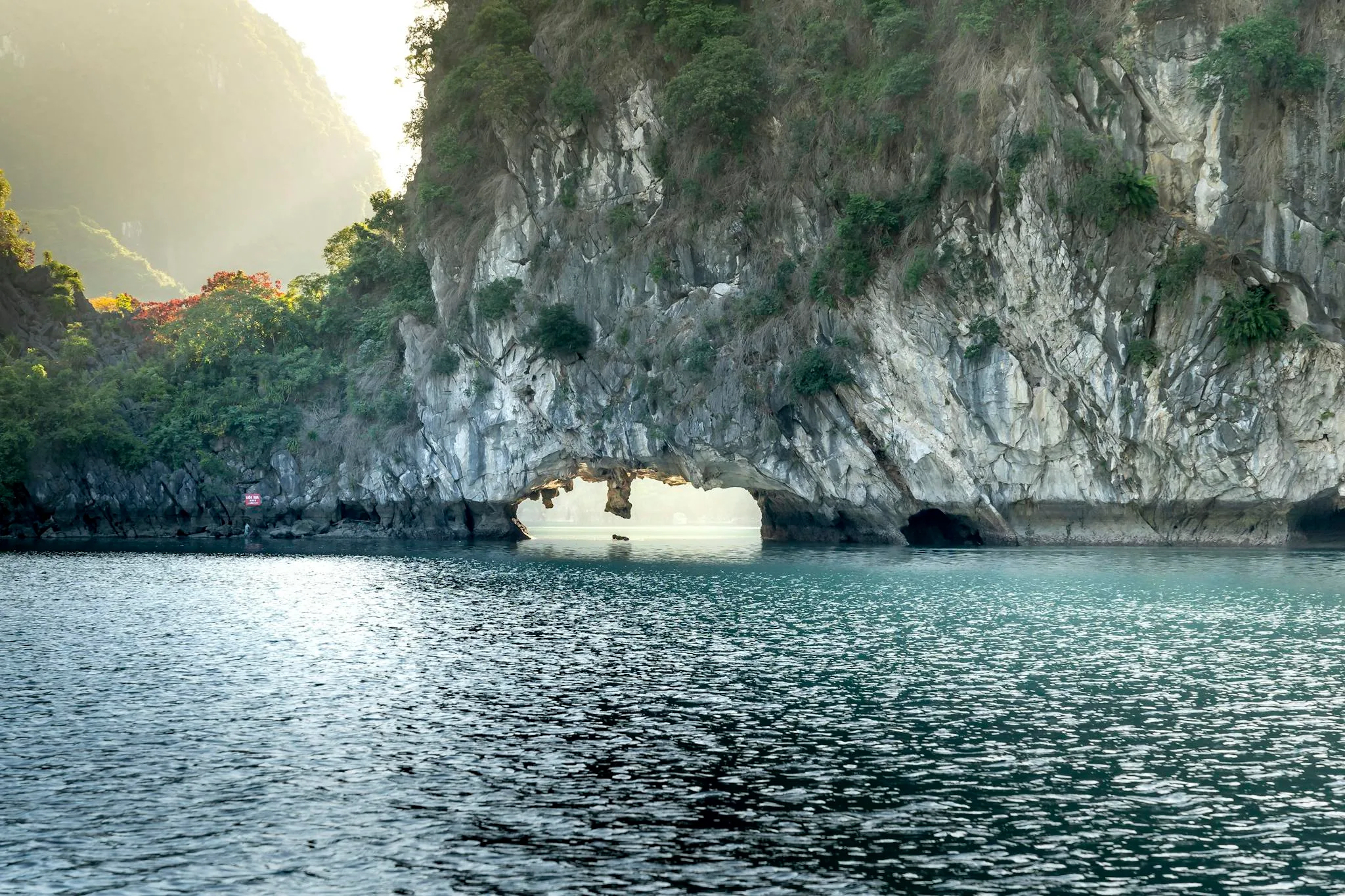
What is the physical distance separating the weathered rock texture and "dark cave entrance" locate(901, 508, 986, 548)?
178 millimetres

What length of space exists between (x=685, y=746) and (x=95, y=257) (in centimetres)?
12031

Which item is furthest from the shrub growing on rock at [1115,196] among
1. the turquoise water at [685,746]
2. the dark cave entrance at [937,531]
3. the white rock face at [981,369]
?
the turquoise water at [685,746]

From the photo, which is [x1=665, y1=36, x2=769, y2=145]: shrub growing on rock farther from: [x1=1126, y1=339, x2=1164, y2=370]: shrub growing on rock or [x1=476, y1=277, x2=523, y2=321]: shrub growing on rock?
[x1=1126, y1=339, x2=1164, y2=370]: shrub growing on rock

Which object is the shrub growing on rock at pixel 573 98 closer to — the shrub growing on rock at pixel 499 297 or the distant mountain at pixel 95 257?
the shrub growing on rock at pixel 499 297

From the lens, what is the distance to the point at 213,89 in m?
155

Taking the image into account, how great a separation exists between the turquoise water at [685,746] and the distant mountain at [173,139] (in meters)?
120

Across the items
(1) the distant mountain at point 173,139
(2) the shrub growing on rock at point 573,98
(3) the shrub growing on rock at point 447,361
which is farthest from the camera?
(1) the distant mountain at point 173,139

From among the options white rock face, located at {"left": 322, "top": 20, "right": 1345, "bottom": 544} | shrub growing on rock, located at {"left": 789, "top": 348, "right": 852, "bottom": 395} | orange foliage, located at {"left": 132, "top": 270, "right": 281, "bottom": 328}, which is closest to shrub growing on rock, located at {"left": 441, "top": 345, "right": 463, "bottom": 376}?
white rock face, located at {"left": 322, "top": 20, "right": 1345, "bottom": 544}

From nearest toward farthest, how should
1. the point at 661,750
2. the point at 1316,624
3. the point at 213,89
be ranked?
the point at 661,750
the point at 1316,624
the point at 213,89

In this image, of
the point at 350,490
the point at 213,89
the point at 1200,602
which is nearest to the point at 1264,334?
the point at 1200,602

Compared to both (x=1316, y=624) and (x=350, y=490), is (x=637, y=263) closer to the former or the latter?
(x=350, y=490)

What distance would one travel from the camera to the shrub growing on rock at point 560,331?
1937 inches

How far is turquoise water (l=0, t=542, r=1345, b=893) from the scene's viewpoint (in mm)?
8922

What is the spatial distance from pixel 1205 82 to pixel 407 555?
116 ft
